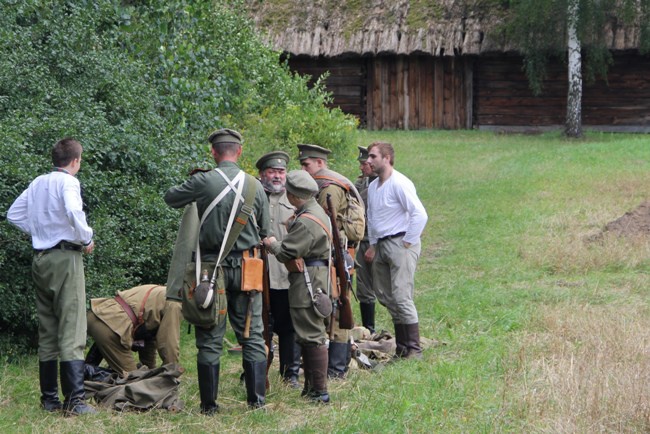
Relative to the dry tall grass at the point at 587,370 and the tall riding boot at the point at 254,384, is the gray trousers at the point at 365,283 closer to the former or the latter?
the dry tall grass at the point at 587,370

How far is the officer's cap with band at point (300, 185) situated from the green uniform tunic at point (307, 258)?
3.6 inches

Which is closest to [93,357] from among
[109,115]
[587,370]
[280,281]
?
[280,281]

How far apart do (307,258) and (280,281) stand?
57 centimetres

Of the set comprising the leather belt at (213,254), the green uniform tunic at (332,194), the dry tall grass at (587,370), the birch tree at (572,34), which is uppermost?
the birch tree at (572,34)

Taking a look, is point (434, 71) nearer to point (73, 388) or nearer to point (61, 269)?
point (61, 269)

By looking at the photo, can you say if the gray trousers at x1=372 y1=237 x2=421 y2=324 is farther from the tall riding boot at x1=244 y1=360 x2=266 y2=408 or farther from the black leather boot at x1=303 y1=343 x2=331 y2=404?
the tall riding boot at x1=244 y1=360 x2=266 y2=408

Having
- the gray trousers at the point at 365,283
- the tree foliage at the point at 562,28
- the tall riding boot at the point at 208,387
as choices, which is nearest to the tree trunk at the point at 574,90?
the tree foliage at the point at 562,28

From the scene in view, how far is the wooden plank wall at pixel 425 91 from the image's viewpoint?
26688 mm

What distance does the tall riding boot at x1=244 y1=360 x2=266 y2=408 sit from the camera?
6512 mm

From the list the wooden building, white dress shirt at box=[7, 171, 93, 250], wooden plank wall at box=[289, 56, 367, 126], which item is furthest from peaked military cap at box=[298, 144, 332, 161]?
wooden plank wall at box=[289, 56, 367, 126]

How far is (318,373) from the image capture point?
21.9 ft

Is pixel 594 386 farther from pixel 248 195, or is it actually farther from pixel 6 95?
pixel 6 95

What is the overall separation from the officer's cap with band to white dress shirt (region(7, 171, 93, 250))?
1.35m

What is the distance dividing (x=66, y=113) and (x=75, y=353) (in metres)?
2.70
